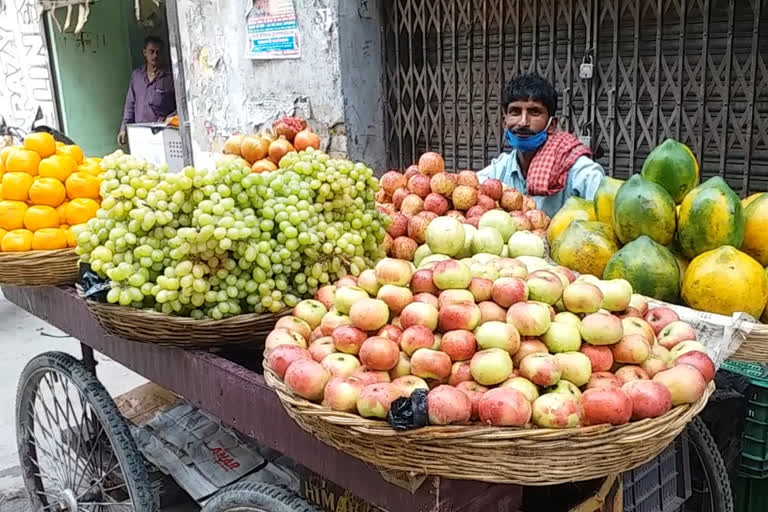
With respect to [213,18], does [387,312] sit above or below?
below

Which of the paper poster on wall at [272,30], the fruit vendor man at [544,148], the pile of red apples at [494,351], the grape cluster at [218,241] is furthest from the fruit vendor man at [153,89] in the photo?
the pile of red apples at [494,351]

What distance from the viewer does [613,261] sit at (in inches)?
77.5

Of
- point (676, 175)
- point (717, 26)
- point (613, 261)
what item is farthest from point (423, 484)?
point (717, 26)

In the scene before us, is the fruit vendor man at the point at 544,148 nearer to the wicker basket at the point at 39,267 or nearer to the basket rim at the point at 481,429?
the wicker basket at the point at 39,267

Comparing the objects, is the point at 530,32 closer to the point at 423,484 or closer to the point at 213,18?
the point at 213,18

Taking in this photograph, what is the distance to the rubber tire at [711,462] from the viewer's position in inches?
94.1

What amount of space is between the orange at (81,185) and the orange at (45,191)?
1.6 inches

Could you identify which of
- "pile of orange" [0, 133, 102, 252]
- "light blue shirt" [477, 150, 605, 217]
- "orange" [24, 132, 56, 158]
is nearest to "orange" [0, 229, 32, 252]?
"pile of orange" [0, 133, 102, 252]

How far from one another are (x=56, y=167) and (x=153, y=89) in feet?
17.9

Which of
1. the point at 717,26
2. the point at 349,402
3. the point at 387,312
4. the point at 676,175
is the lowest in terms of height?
the point at 349,402

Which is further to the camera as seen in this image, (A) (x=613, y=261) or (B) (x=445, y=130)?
(B) (x=445, y=130)

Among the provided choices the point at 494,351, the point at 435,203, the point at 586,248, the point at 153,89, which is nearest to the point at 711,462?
the point at 586,248

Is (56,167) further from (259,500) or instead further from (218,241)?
(259,500)

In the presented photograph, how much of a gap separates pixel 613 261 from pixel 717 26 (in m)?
2.27
